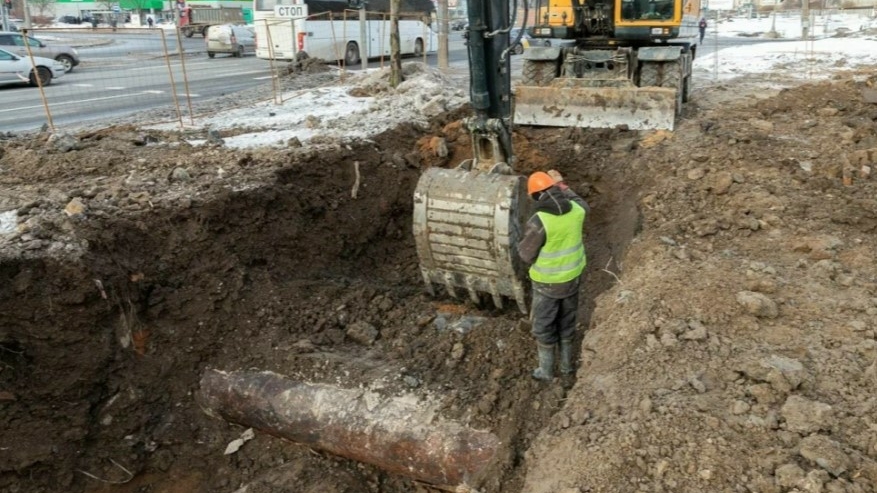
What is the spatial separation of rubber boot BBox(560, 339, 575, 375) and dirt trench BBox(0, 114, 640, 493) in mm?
196

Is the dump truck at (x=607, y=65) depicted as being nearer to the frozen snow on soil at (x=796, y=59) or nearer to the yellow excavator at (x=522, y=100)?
the yellow excavator at (x=522, y=100)

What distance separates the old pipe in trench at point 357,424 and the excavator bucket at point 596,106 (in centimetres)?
579

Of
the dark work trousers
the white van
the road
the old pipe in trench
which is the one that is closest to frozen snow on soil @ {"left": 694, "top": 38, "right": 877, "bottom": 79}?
the road

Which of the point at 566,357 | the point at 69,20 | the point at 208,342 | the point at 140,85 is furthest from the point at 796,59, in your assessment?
the point at 69,20

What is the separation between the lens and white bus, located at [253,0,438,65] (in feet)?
67.2

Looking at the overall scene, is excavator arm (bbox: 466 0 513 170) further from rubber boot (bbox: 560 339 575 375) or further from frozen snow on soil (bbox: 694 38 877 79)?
frozen snow on soil (bbox: 694 38 877 79)

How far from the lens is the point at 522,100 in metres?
9.92

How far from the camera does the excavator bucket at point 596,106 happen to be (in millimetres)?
9297

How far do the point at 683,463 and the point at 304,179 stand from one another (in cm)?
528

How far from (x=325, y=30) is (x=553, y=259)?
18.0 meters

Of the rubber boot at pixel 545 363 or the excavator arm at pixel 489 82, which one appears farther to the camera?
the excavator arm at pixel 489 82

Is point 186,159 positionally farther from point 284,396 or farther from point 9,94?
point 9,94

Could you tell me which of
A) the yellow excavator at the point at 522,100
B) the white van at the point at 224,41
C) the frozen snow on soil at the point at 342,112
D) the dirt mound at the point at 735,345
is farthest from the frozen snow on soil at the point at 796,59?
the white van at the point at 224,41

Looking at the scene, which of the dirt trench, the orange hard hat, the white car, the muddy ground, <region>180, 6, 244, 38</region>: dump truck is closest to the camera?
the muddy ground
